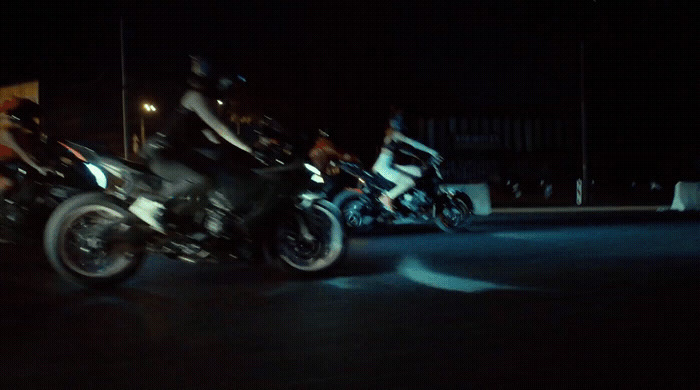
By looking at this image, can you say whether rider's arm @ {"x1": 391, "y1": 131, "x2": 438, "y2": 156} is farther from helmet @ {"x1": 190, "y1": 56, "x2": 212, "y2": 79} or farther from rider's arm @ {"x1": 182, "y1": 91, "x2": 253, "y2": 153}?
helmet @ {"x1": 190, "y1": 56, "x2": 212, "y2": 79}

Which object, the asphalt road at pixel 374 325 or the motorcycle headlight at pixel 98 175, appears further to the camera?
the motorcycle headlight at pixel 98 175

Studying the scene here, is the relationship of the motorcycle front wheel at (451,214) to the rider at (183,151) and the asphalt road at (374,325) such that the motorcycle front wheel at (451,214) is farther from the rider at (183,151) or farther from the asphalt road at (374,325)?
the rider at (183,151)

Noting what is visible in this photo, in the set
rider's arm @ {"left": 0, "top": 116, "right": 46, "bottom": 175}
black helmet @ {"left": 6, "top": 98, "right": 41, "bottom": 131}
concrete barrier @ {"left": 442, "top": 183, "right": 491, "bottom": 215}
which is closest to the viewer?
rider's arm @ {"left": 0, "top": 116, "right": 46, "bottom": 175}

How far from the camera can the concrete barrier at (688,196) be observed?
821 inches

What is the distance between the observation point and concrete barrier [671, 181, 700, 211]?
2084 centimetres

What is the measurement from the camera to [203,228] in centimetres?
815

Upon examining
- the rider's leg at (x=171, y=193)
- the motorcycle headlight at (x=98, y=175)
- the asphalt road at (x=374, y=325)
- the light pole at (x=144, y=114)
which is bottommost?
the asphalt road at (x=374, y=325)

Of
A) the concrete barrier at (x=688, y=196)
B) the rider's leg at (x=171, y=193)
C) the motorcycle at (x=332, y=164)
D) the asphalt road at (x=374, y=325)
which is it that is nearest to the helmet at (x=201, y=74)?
the rider's leg at (x=171, y=193)

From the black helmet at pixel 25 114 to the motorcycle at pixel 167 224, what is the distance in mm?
2454

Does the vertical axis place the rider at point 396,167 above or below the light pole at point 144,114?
below

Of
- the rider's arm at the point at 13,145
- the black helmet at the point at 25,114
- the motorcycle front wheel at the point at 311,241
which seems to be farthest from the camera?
the black helmet at the point at 25,114

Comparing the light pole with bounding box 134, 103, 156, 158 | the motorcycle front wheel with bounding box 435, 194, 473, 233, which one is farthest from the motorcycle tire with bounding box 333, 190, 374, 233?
the light pole with bounding box 134, 103, 156, 158

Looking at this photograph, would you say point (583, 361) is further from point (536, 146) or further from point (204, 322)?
point (536, 146)

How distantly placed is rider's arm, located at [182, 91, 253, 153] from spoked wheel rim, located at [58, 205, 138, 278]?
1161mm
